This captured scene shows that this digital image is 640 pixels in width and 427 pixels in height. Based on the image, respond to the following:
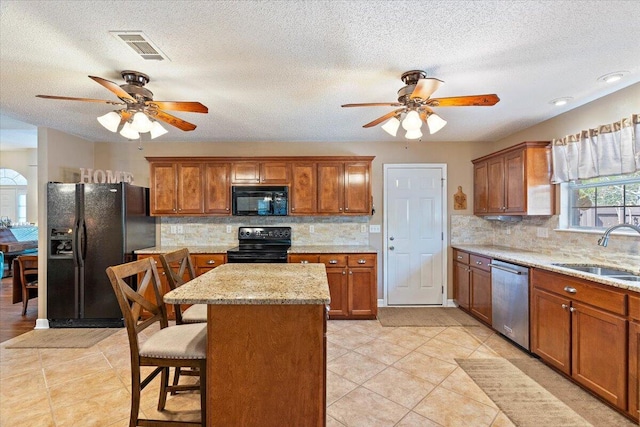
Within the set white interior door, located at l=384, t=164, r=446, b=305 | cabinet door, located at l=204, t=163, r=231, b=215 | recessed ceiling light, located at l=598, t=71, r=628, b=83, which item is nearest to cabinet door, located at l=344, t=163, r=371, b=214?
white interior door, located at l=384, t=164, r=446, b=305

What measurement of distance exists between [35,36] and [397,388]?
11.4 ft

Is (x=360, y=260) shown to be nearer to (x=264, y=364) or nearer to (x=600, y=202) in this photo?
(x=264, y=364)

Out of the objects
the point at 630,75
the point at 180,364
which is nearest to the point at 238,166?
the point at 180,364

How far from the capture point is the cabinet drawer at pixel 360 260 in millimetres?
3869

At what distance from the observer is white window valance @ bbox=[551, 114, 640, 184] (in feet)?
8.21

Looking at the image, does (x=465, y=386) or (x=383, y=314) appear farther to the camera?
(x=383, y=314)

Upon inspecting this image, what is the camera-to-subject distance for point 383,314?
13.6 feet

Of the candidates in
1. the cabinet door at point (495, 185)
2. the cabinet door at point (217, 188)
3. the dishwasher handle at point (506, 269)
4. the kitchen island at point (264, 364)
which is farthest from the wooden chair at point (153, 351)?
the cabinet door at point (495, 185)

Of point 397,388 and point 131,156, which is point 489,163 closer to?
Result: point 397,388

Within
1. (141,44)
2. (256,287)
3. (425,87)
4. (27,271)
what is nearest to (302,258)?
(256,287)

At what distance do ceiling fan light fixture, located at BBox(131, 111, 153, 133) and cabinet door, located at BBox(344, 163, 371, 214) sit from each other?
2517 millimetres

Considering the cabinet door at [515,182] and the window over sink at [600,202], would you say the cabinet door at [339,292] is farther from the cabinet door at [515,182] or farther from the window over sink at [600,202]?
the window over sink at [600,202]

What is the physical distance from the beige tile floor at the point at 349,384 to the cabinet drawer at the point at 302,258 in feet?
3.07

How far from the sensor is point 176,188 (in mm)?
4184
